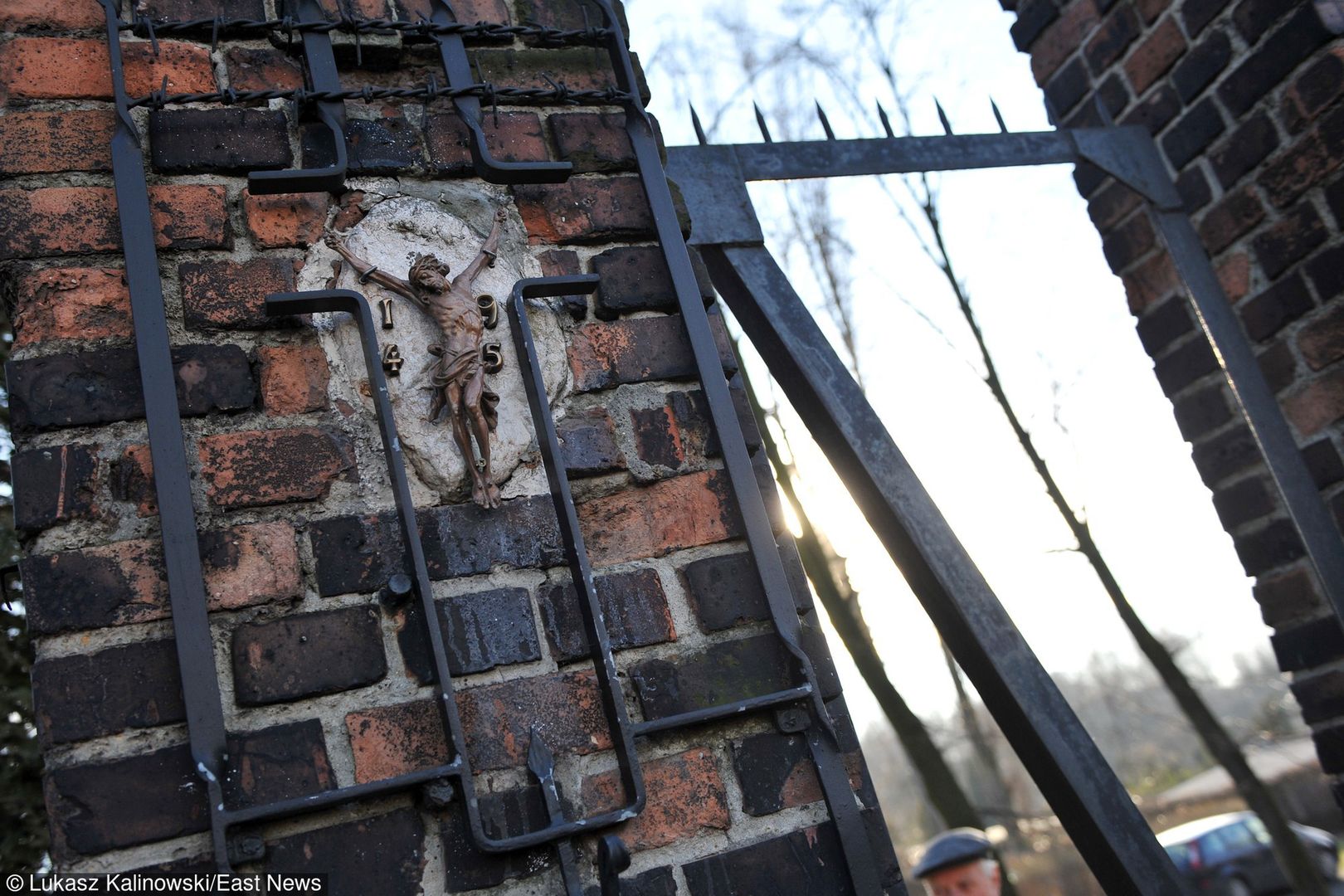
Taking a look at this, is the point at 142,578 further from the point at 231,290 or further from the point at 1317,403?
the point at 1317,403

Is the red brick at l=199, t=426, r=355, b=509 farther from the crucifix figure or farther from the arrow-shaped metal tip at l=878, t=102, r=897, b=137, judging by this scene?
the arrow-shaped metal tip at l=878, t=102, r=897, b=137

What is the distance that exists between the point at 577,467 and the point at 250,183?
468 millimetres

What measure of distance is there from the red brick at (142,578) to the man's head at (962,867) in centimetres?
325

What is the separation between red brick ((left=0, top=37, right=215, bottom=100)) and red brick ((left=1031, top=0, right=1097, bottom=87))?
1853mm

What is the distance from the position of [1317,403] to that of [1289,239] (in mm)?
303

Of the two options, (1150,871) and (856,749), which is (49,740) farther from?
(1150,871)

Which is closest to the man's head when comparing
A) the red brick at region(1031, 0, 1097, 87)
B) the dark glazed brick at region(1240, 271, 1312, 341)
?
the dark glazed brick at region(1240, 271, 1312, 341)

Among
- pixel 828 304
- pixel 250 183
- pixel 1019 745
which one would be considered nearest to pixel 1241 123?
pixel 1019 745

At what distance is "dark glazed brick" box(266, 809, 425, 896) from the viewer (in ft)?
3.18

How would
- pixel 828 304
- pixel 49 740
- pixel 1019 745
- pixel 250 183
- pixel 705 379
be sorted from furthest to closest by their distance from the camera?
pixel 828 304
pixel 1019 745
pixel 705 379
pixel 250 183
pixel 49 740

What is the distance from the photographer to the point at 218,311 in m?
1.14

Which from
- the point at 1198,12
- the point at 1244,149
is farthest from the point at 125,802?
the point at 1198,12

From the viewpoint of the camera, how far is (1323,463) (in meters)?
1.91

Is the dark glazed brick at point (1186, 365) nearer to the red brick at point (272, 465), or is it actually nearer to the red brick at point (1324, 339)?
the red brick at point (1324, 339)
